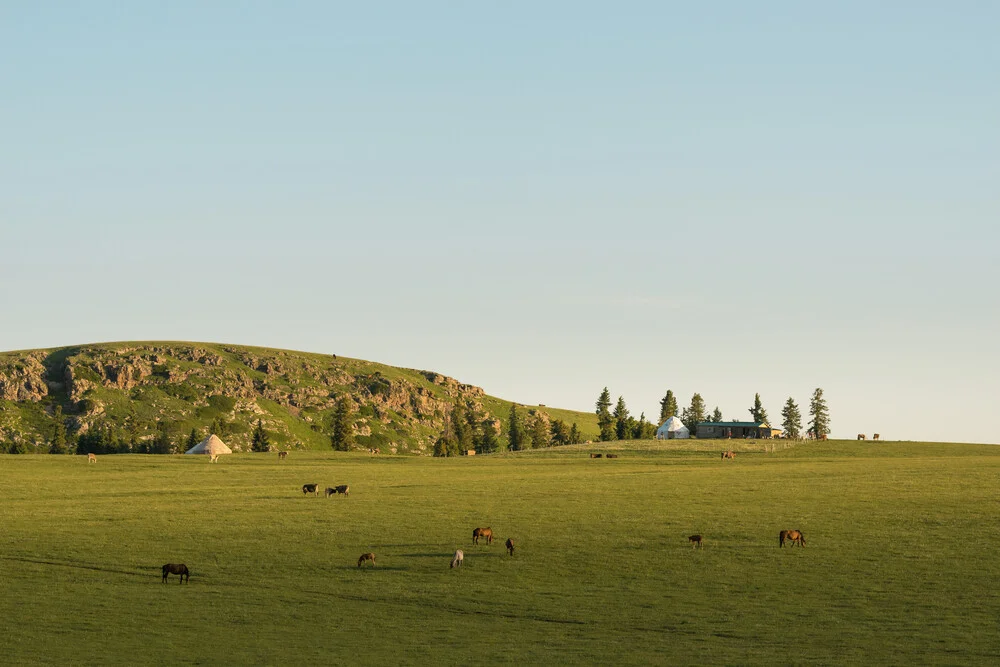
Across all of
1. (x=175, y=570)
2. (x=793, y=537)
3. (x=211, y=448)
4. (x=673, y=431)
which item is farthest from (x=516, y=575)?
(x=673, y=431)

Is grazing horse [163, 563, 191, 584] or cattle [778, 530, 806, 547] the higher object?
cattle [778, 530, 806, 547]

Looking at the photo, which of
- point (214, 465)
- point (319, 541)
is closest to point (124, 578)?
point (319, 541)

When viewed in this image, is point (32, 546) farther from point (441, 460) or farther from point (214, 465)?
point (441, 460)

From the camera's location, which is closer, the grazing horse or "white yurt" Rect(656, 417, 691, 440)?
the grazing horse

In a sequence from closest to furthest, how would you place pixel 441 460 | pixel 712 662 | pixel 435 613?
pixel 712 662
pixel 435 613
pixel 441 460

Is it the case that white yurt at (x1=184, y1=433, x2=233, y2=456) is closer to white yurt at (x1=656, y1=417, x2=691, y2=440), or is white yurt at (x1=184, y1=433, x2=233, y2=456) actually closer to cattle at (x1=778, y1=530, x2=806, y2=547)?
white yurt at (x1=656, y1=417, x2=691, y2=440)

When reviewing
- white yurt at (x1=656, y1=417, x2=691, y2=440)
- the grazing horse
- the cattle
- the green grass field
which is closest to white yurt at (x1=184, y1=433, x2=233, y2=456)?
the green grass field

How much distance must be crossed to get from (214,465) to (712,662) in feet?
313

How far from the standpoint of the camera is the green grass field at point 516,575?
35156mm

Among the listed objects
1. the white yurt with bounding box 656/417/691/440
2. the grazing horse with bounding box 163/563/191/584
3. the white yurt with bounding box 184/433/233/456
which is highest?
the white yurt with bounding box 656/417/691/440

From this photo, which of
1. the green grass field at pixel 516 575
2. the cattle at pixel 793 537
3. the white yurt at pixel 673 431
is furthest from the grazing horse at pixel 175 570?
the white yurt at pixel 673 431

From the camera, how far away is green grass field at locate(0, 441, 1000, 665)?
35.2 m

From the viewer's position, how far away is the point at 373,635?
122 feet

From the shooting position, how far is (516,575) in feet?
154
